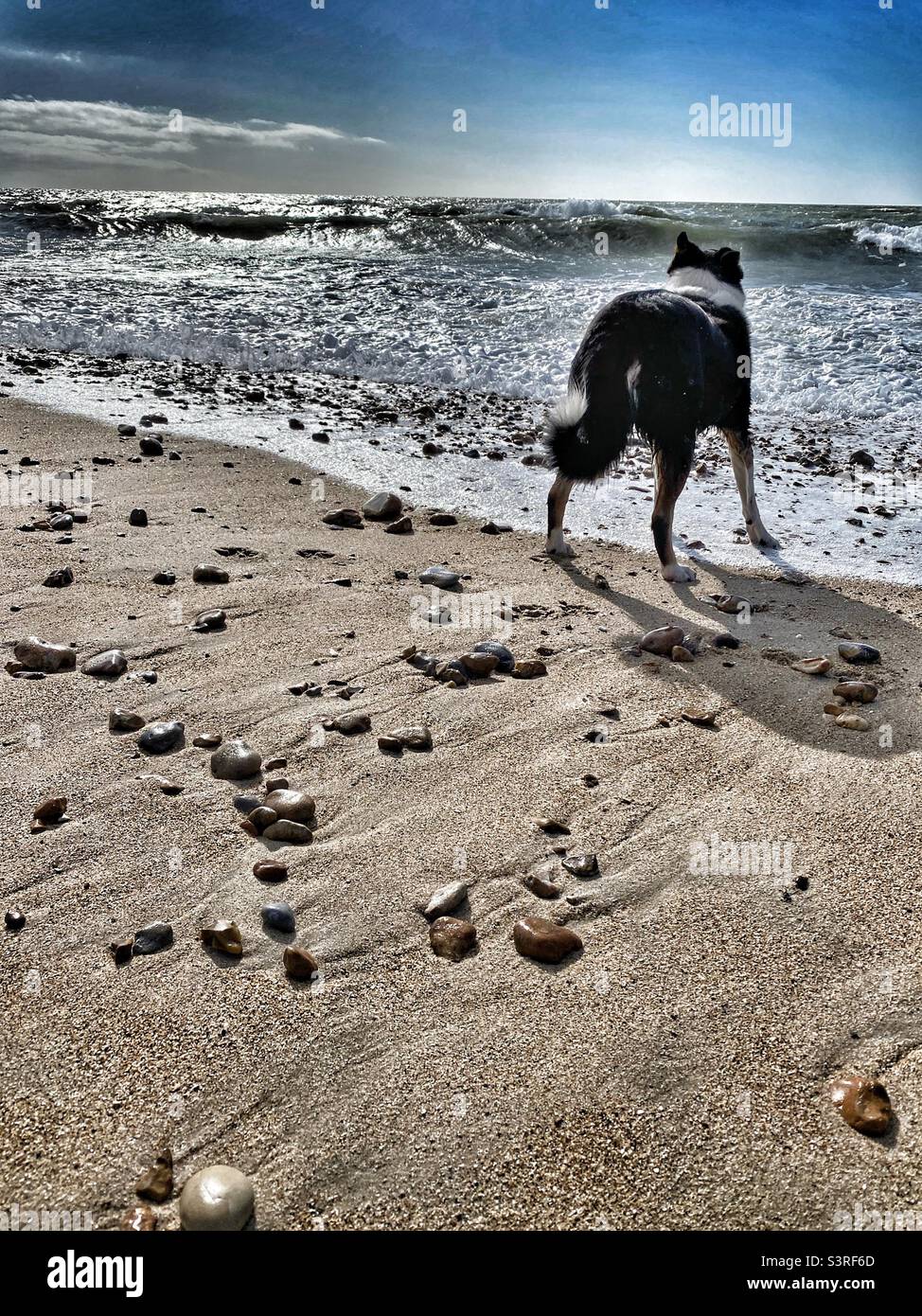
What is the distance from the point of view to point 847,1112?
6.29 ft

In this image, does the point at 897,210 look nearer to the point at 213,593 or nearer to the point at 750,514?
the point at 750,514

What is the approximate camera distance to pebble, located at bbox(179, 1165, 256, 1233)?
168 centimetres

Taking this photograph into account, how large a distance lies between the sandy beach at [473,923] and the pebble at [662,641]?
84 millimetres

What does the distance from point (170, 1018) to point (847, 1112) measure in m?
1.44

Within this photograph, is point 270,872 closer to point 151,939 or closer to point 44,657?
point 151,939

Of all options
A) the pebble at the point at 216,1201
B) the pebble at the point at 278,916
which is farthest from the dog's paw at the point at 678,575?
the pebble at the point at 216,1201

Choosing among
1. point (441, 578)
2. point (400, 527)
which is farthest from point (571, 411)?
point (400, 527)

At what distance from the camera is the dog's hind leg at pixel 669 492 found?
5016mm

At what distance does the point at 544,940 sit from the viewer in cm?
235

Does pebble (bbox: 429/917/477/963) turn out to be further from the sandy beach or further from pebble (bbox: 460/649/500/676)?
pebble (bbox: 460/649/500/676)

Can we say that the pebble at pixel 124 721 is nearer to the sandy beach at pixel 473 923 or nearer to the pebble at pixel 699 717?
the sandy beach at pixel 473 923

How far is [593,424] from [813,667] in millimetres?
1869
